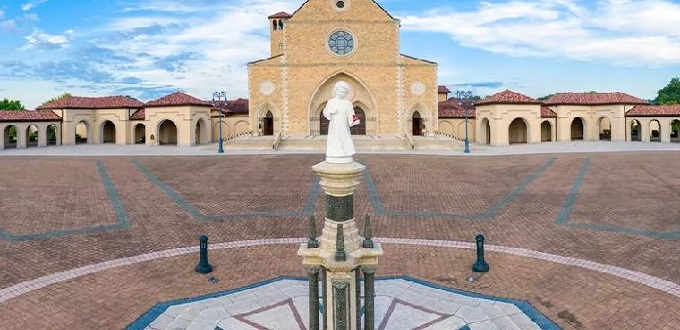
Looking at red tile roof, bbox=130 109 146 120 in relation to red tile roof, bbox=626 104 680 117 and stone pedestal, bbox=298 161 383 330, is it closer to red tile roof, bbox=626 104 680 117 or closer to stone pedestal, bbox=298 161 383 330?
stone pedestal, bbox=298 161 383 330

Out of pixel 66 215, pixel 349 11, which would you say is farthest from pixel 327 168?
pixel 349 11

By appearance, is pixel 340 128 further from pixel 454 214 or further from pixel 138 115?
pixel 138 115

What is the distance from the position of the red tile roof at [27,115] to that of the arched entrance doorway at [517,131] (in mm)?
46045

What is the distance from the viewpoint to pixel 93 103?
51031 mm

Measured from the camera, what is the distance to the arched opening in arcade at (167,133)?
5203 centimetres

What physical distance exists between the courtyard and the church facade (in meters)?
19.2

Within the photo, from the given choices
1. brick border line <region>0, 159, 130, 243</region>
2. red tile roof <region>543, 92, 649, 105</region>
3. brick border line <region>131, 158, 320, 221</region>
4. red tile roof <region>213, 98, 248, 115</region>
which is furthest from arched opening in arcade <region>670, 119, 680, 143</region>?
brick border line <region>0, 159, 130, 243</region>

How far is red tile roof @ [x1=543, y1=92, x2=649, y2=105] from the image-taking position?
48.9m

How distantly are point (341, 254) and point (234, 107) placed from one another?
54.4m

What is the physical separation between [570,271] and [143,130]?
5175cm

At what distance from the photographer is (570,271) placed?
1122cm

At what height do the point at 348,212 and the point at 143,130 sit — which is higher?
the point at 143,130

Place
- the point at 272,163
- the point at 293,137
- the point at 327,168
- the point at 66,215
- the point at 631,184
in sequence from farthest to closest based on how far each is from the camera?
the point at 293,137
the point at 272,163
the point at 631,184
the point at 66,215
the point at 327,168

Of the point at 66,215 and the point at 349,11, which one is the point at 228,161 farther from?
the point at 349,11
